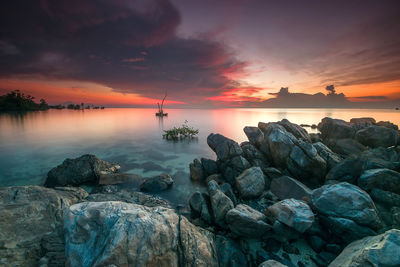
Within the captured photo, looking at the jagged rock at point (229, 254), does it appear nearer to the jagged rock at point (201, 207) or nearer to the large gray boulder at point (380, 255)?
the jagged rock at point (201, 207)

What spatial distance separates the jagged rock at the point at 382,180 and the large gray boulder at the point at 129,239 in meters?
9.27

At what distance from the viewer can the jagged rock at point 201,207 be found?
7.76 m

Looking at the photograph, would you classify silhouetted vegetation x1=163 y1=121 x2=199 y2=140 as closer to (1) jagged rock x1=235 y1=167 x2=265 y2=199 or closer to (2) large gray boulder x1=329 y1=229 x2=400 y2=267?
(1) jagged rock x1=235 y1=167 x2=265 y2=199

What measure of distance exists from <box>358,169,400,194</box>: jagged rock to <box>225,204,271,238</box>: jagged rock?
6.62 metres

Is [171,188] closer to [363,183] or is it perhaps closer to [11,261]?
[11,261]

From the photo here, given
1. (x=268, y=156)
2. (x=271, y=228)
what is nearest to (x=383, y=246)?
(x=271, y=228)

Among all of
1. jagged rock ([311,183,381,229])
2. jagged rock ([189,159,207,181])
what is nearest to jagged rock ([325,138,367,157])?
jagged rock ([311,183,381,229])

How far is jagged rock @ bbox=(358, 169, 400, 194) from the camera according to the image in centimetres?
783

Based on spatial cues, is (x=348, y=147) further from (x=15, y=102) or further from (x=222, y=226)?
(x=15, y=102)

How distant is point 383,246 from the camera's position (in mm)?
4074

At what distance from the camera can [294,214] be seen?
20.0ft

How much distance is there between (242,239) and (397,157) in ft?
50.5

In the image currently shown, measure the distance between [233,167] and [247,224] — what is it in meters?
6.77

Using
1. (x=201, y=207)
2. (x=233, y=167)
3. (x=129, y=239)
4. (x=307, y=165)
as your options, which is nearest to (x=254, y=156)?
(x=233, y=167)
